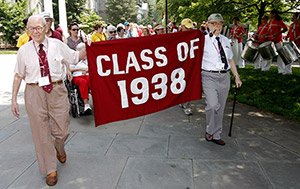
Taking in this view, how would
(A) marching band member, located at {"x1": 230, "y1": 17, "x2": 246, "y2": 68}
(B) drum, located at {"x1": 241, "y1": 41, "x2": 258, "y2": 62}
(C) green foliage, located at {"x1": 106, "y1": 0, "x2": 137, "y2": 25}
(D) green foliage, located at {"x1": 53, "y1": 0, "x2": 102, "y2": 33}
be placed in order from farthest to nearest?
(C) green foliage, located at {"x1": 106, "y1": 0, "x2": 137, "y2": 25}, (D) green foliage, located at {"x1": 53, "y1": 0, "x2": 102, "y2": 33}, (A) marching band member, located at {"x1": 230, "y1": 17, "x2": 246, "y2": 68}, (B) drum, located at {"x1": 241, "y1": 41, "x2": 258, "y2": 62}

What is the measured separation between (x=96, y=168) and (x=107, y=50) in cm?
155

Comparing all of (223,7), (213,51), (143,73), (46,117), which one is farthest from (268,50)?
(46,117)

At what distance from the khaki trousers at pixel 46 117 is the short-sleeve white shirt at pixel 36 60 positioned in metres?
0.13

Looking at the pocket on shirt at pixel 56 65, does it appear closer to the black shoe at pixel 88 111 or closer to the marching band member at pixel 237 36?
the black shoe at pixel 88 111

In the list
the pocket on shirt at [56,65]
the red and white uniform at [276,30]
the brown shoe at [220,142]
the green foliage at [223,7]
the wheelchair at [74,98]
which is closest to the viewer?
the pocket on shirt at [56,65]

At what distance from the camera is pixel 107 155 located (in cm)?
470

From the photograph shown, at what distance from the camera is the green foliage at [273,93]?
7.17m

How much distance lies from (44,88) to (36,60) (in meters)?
0.32

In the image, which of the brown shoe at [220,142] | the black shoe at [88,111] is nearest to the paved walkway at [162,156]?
the brown shoe at [220,142]

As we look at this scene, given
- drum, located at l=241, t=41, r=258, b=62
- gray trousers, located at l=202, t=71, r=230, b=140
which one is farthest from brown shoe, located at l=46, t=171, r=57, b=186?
drum, located at l=241, t=41, r=258, b=62

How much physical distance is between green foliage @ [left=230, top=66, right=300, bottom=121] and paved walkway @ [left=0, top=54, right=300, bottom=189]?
0.75m

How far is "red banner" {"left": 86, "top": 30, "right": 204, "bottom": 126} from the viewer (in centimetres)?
432

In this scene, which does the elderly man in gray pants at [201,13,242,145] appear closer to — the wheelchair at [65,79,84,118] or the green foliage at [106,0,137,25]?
the wheelchair at [65,79,84,118]

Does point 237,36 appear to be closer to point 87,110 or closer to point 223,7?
point 223,7
